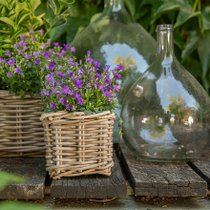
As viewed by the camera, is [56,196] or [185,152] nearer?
[56,196]

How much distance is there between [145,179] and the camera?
30.9 inches

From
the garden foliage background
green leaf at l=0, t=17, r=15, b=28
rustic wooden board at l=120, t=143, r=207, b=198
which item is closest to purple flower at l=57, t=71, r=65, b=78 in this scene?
rustic wooden board at l=120, t=143, r=207, b=198

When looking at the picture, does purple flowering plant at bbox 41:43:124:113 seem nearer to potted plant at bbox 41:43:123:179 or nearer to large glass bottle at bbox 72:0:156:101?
potted plant at bbox 41:43:123:179

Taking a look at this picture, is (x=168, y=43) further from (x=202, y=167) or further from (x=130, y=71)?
(x=202, y=167)

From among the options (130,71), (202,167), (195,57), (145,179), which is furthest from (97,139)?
(195,57)

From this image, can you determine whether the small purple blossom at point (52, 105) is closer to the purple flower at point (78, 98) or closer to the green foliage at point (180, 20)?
the purple flower at point (78, 98)

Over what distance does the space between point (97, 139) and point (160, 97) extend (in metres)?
0.20

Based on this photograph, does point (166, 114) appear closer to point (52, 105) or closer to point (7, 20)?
point (52, 105)

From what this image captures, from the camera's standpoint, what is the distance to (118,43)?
3.81 feet

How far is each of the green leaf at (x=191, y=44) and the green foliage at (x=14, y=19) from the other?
1.65ft

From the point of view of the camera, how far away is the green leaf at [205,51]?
4.83ft

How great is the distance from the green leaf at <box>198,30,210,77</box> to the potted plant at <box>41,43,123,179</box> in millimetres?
686

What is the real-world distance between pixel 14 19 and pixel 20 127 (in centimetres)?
29

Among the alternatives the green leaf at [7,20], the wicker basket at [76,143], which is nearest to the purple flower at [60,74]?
the wicker basket at [76,143]
